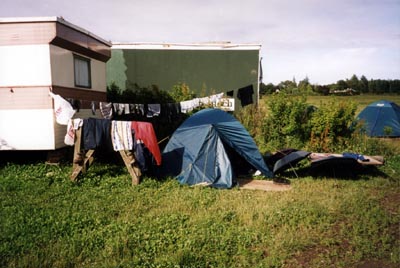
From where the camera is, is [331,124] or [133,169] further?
[331,124]

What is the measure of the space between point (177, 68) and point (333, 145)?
8.32 metres

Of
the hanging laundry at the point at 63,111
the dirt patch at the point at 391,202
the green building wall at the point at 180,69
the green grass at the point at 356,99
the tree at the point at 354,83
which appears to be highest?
the tree at the point at 354,83

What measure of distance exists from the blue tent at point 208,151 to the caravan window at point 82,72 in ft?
12.0

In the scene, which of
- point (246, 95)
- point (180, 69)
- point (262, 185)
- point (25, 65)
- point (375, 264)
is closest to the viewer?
point (375, 264)

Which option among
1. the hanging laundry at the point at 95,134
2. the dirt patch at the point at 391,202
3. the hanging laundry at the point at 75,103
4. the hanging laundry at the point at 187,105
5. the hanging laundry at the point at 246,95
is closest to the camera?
the dirt patch at the point at 391,202

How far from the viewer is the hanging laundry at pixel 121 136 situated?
6.46 m

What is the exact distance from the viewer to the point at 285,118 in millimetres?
10336

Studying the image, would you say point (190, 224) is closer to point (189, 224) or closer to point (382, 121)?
point (189, 224)

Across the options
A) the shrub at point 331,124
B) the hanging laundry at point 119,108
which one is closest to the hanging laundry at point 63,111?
the hanging laundry at point 119,108

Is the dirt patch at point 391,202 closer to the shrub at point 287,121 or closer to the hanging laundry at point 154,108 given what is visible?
the shrub at point 287,121

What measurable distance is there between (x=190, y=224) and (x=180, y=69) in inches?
445

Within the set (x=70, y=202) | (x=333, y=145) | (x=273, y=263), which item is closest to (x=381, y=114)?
(x=333, y=145)

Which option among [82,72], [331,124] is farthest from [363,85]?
[82,72]

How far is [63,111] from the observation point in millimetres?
6902
